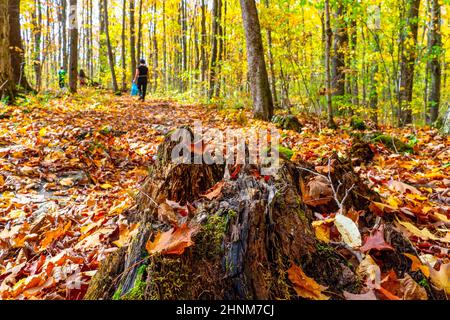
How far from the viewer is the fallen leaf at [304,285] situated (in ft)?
4.75

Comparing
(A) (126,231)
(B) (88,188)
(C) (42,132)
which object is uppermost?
(C) (42,132)

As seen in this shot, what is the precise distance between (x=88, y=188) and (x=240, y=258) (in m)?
3.38

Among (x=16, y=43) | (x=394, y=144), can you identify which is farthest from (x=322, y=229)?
(x=16, y=43)

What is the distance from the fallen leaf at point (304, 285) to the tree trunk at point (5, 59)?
862 centimetres

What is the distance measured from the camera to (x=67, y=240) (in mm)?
2717

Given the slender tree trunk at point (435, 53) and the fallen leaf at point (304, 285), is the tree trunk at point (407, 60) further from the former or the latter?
the fallen leaf at point (304, 285)

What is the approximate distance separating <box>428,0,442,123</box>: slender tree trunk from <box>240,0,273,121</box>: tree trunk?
3.89m

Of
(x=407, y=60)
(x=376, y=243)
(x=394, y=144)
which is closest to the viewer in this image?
(x=376, y=243)

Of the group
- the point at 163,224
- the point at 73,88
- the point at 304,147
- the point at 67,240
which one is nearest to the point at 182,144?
the point at 163,224

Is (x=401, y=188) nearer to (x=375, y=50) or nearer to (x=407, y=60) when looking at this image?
(x=407, y=60)

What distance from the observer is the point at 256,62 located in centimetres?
827

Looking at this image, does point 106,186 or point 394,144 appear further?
point 394,144

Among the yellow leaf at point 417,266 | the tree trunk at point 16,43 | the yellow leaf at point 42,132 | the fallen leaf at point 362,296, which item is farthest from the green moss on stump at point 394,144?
the tree trunk at point 16,43
